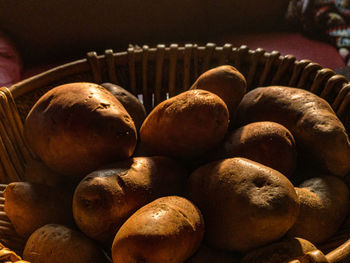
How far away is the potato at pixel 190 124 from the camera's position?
69 cm

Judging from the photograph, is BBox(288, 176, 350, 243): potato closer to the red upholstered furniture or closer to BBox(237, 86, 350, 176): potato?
BBox(237, 86, 350, 176): potato

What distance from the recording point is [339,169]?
29.6 inches

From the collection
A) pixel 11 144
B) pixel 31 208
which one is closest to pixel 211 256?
pixel 31 208

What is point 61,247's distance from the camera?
1.99ft

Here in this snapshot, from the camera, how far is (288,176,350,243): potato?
660mm

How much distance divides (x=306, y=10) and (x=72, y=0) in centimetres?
130

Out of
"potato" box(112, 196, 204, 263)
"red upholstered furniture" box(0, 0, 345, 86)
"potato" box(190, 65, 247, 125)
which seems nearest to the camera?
"potato" box(112, 196, 204, 263)

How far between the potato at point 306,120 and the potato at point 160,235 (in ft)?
1.05

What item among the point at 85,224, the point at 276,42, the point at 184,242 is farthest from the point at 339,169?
the point at 276,42

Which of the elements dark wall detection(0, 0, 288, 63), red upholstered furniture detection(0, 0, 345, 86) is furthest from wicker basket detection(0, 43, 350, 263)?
dark wall detection(0, 0, 288, 63)

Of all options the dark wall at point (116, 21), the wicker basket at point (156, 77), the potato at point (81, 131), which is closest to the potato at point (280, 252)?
the potato at point (81, 131)

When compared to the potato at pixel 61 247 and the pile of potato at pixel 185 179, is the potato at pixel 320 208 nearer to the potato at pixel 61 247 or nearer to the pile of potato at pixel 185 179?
the pile of potato at pixel 185 179

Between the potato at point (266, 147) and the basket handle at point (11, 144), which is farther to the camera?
the basket handle at point (11, 144)

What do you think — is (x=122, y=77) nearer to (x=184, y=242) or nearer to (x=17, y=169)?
(x=17, y=169)
